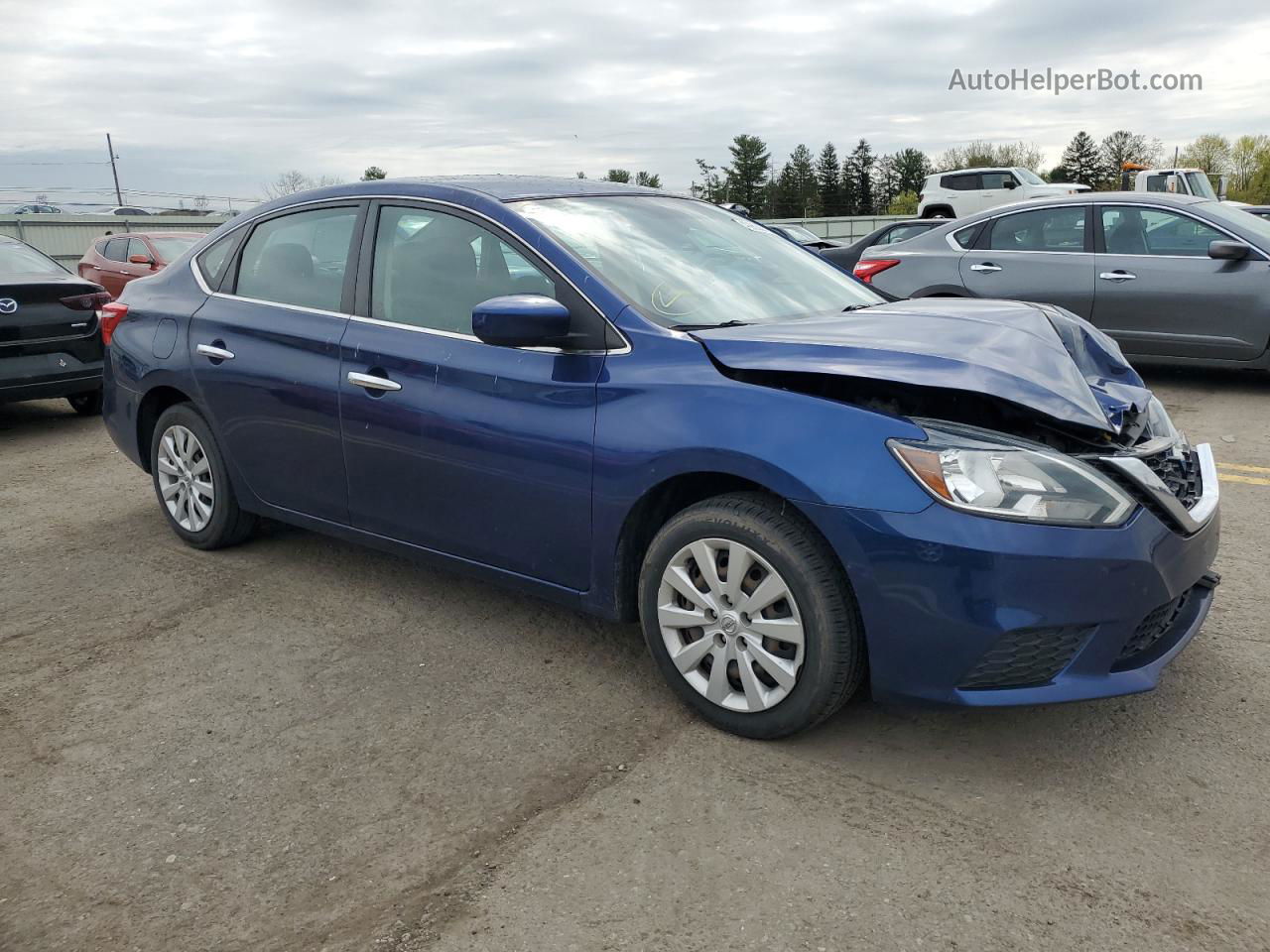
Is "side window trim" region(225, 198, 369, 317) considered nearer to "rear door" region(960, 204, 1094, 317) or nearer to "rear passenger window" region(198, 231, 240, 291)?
"rear passenger window" region(198, 231, 240, 291)

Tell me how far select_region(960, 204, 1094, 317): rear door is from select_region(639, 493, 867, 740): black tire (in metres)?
6.33

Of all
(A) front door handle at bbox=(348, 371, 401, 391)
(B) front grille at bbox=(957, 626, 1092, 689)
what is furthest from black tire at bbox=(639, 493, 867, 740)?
(A) front door handle at bbox=(348, 371, 401, 391)

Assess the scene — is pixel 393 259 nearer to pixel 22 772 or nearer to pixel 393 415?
pixel 393 415

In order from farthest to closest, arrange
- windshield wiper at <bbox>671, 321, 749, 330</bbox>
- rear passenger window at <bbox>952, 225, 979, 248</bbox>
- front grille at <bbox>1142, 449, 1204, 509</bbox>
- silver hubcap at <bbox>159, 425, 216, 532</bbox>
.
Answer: rear passenger window at <bbox>952, 225, 979, 248</bbox>, silver hubcap at <bbox>159, 425, 216, 532</bbox>, windshield wiper at <bbox>671, 321, 749, 330</bbox>, front grille at <bbox>1142, 449, 1204, 509</bbox>

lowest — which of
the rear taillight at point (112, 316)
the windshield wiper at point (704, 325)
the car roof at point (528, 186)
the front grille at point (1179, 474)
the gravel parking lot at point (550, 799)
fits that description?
the gravel parking lot at point (550, 799)

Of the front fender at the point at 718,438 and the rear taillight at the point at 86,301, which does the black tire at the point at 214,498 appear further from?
the rear taillight at the point at 86,301

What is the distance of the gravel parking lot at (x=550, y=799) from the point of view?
2.36m

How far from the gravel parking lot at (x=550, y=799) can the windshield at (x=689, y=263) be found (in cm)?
123

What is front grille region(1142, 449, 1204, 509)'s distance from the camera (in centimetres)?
302

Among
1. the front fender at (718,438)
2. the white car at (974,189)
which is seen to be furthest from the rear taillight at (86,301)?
the white car at (974,189)

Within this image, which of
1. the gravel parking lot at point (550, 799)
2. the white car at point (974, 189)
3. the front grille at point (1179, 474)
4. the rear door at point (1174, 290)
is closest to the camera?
the gravel parking lot at point (550, 799)

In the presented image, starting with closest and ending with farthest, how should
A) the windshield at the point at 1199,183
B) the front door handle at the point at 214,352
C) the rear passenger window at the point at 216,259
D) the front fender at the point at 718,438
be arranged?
the front fender at the point at 718,438
the front door handle at the point at 214,352
the rear passenger window at the point at 216,259
the windshield at the point at 1199,183

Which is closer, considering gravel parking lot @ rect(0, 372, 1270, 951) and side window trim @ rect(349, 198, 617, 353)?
gravel parking lot @ rect(0, 372, 1270, 951)

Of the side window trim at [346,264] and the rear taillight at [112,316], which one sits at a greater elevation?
the side window trim at [346,264]
